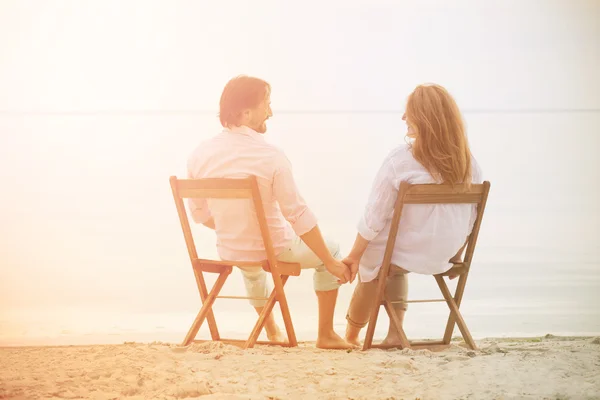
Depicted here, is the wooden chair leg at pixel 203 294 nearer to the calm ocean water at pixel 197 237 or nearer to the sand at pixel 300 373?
the sand at pixel 300 373

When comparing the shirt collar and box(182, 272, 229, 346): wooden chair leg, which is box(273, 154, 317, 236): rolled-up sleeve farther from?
box(182, 272, 229, 346): wooden chair leg

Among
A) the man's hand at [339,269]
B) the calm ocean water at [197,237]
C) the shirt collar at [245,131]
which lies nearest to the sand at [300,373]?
the man's hand at [339,269]

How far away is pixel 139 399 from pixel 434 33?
2893cm

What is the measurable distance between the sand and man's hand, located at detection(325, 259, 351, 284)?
321 mm

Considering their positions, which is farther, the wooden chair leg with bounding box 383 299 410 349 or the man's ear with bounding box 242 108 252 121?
the man's ear with bounding box 242 108 252 121

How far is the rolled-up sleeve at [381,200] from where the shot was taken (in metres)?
3.48

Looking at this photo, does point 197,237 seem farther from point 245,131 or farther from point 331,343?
point 245,131

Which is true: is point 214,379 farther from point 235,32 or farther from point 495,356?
point 235,32

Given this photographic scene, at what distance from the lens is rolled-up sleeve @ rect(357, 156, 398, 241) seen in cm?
348

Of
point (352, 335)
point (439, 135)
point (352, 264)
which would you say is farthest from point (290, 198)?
point (352, 335)

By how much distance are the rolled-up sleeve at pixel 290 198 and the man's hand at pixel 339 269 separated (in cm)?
19

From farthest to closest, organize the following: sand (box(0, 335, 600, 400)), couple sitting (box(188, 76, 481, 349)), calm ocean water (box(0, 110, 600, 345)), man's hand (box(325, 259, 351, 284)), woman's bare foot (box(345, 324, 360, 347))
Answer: calm ocean water (box(0, 110, 600, 345)) < woman's bare foot (box(345, 324, 360, 347)) < man's hand (box(325, 259, 351, 284)) < couple sitting (box(188, 76, 481, 349)) < sand (box(0, 335, 600, 400))

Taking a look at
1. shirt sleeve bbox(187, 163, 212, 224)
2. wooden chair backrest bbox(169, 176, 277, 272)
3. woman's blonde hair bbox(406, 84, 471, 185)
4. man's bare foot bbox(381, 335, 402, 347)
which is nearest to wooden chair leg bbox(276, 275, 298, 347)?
wooden chair backrest bbox(169, 176, 277, 272)

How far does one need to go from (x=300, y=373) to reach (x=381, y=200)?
32.9 inches
